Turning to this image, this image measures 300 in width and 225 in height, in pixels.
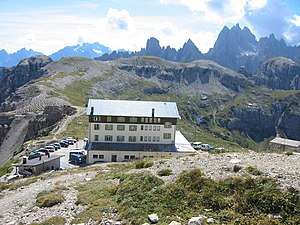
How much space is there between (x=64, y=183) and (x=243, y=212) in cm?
2123

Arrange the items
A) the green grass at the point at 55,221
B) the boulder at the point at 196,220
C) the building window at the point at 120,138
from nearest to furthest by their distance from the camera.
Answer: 1. the boulder at the point at 196,220
2. the green grass at the point at 55,221
3. the building window at the point at 120,138

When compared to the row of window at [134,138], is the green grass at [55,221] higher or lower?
higher

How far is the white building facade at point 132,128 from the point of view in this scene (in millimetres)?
72688

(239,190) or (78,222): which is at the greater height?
(239,190)

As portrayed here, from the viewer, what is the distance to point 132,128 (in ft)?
251

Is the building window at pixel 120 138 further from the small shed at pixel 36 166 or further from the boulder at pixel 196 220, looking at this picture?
the boulder at pixel 196 220

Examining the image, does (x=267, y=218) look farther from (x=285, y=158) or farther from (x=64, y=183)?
(x=64, y=183)

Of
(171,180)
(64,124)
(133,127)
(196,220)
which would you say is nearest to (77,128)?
(64,124)

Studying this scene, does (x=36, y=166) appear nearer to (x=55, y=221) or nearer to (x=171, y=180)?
(x=171, y=180)

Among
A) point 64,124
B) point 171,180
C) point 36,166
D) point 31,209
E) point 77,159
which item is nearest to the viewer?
point 31,209

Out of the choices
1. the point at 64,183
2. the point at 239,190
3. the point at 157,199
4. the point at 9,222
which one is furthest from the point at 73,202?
the point at 239,190

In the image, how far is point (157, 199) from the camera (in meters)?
22.7

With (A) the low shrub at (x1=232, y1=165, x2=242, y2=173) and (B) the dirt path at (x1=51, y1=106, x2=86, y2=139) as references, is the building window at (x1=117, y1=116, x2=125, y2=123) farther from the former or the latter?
(A) the low shrub at (x1=232, y1=165, x2=242, y2=173)

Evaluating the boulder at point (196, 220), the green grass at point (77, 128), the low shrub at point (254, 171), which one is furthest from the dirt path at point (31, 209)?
the green grass at point (77, 128)
